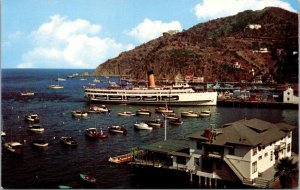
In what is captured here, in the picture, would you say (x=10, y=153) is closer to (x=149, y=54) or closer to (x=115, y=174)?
(x=115, y=174)

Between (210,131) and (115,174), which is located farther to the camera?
(115,174)

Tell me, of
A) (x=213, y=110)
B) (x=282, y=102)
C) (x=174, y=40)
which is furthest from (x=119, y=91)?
(x=174, y=40)

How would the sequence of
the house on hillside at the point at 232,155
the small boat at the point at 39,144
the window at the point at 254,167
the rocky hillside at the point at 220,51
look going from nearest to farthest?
1. the house on hillside at the point at 232,155
2. the window at the point at 254,167
3. the small boat at the point at 39,144
4. the rocky hillside at the point at 220,51

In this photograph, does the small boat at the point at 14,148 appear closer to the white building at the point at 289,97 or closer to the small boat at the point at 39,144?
the small boat at the point at 39,144

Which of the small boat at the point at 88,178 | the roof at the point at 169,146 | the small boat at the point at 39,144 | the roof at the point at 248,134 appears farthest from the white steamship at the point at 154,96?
the small boat at the point at 88,178

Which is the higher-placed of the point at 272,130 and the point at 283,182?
the point at 272,130

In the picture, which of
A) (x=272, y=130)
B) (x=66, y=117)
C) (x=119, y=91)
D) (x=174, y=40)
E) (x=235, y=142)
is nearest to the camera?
(x=235, y=142)

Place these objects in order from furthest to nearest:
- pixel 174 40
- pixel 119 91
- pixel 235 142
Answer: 1. pixel 174 40
2. pixel 119 91
3. pixel 235 142

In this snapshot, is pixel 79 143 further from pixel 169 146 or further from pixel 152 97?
pixel 152 97
